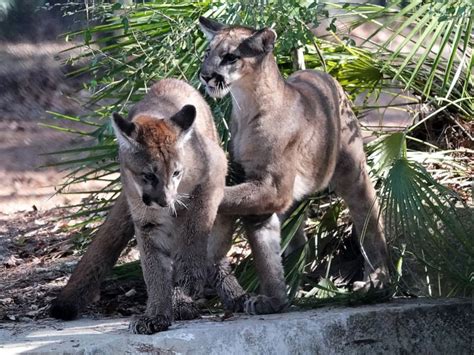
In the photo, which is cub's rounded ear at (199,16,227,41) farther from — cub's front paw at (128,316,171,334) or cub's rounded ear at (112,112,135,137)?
cub's front paw at (128,316,171,334)

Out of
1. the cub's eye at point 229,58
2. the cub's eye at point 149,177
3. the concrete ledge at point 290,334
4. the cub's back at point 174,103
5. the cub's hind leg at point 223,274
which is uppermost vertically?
the cub's eye at point 229,58

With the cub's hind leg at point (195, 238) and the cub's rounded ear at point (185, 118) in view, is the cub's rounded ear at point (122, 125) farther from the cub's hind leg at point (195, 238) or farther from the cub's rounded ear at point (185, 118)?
the cub's hind leg at point (195, 238)

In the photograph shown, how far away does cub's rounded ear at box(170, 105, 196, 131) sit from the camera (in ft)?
18.4

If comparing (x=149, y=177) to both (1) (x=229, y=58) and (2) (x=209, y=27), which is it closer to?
(1) (x=229, y=58)

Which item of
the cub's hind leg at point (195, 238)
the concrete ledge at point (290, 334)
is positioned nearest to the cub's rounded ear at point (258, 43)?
the cub's hind leg at point (195, 238)

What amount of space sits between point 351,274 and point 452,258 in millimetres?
1022

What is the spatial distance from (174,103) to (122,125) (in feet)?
2.92

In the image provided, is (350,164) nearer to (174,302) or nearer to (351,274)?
(351,274)

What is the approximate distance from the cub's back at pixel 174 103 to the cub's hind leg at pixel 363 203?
3.02 ft

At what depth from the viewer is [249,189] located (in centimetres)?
609

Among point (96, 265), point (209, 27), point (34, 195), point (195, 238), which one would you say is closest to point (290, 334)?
point (195, 238)

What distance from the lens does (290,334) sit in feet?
18.3

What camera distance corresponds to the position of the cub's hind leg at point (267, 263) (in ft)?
20.1

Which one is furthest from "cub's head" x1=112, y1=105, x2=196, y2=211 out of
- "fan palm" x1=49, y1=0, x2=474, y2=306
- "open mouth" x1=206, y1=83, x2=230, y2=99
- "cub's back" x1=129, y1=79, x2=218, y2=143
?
"fan palm" x1=49, y1=0, x2=474, y2=306
